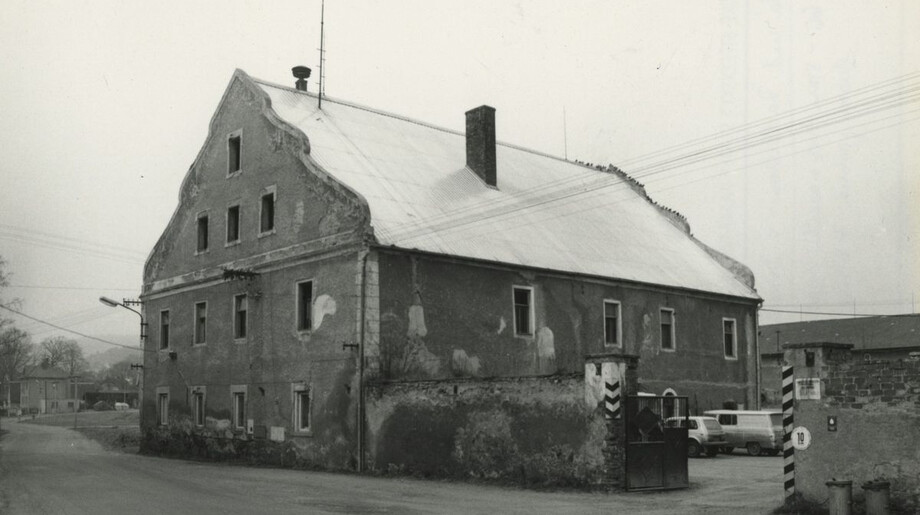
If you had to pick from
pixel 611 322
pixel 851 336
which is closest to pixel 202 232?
pixel 611 322

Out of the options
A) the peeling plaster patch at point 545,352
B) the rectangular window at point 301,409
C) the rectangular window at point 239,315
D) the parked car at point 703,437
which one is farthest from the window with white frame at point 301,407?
the parked car at point 703,437

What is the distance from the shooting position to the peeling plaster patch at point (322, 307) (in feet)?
85.1

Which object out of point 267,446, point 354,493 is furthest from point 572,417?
point 267,446

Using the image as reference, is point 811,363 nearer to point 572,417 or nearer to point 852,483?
point 852,483

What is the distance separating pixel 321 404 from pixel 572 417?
909cm

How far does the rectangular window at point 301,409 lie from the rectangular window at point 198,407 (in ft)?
20.4

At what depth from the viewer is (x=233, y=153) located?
3169cm

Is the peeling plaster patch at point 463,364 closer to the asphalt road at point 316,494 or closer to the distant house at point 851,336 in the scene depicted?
the asphalt road at point 316,494

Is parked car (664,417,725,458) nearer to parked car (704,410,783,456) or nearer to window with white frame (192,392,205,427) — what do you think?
parked car (704,410,783,456)

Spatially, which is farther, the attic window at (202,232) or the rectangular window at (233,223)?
the attic window at (202,232)

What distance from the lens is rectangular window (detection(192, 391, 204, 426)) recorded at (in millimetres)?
31562

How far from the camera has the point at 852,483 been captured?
46.4 ft

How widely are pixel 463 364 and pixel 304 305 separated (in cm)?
498

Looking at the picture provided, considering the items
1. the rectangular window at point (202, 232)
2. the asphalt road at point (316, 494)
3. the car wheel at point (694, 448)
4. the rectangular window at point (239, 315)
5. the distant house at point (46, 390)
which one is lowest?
the distant house at point (46, 390)
